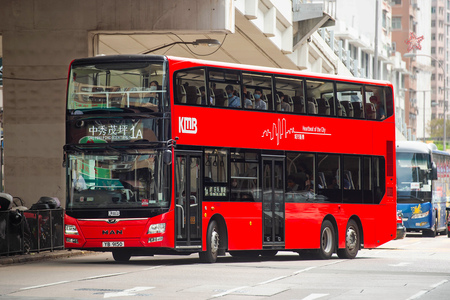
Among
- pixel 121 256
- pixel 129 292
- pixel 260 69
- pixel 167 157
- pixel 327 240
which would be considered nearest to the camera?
pixel 129 292

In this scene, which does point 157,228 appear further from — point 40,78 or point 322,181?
point 40,78

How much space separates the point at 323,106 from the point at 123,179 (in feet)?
19.6

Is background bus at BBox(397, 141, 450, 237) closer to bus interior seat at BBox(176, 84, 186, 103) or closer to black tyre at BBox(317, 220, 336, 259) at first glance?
black tyre at BBox(317, 220, 336, 259)

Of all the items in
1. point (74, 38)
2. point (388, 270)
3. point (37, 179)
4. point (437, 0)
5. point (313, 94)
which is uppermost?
point (437, 0)

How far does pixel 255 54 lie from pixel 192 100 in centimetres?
1735

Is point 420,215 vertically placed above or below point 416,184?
below

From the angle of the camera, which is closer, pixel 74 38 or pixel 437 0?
pixel 74 38

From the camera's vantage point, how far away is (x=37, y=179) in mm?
26016

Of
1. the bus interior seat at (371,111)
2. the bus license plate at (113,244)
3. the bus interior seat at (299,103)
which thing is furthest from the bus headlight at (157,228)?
the bus interior seat at (371,111)

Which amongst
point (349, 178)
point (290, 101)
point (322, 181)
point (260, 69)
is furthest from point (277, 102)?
point (349, 178)

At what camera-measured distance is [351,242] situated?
23.2 metres

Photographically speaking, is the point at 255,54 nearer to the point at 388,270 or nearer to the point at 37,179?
the point at 37,179

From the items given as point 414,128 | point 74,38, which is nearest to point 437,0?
point 414,128

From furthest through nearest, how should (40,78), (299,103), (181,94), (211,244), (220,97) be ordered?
(40,78), (299,103), (220,97), (211,244), (181,94)
